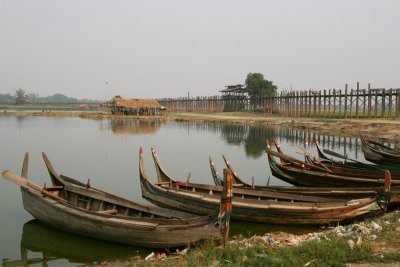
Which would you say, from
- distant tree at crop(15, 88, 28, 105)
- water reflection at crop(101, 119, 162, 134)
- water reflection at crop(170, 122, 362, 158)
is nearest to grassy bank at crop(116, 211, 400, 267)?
water reflection at crop(170, 122, 362, 158)

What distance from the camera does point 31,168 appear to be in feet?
64.0

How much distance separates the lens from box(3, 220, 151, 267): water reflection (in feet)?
29.2

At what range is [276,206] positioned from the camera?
1034 cm

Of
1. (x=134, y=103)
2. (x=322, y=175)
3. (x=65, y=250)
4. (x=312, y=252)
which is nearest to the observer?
(x=312, y=252)

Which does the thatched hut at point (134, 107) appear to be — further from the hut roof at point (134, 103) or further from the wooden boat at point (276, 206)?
the wooden boat at point (276, 206)

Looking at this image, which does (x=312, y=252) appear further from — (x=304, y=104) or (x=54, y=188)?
Answer: (x=304, y=104)

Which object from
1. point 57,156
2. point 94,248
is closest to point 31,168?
point 57,156

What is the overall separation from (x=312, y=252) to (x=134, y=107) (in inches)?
2471

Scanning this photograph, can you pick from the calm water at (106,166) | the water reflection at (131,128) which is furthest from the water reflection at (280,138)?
the water reflection at (131,128)

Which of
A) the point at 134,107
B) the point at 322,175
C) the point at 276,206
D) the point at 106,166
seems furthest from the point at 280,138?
the point at 134,107

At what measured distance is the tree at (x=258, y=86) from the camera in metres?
68.7

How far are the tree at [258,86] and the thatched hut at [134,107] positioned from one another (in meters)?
16.5

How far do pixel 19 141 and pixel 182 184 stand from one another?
72.9 ft

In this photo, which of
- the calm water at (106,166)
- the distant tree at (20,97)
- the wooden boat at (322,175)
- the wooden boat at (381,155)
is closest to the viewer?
the calm water at (106,166)
